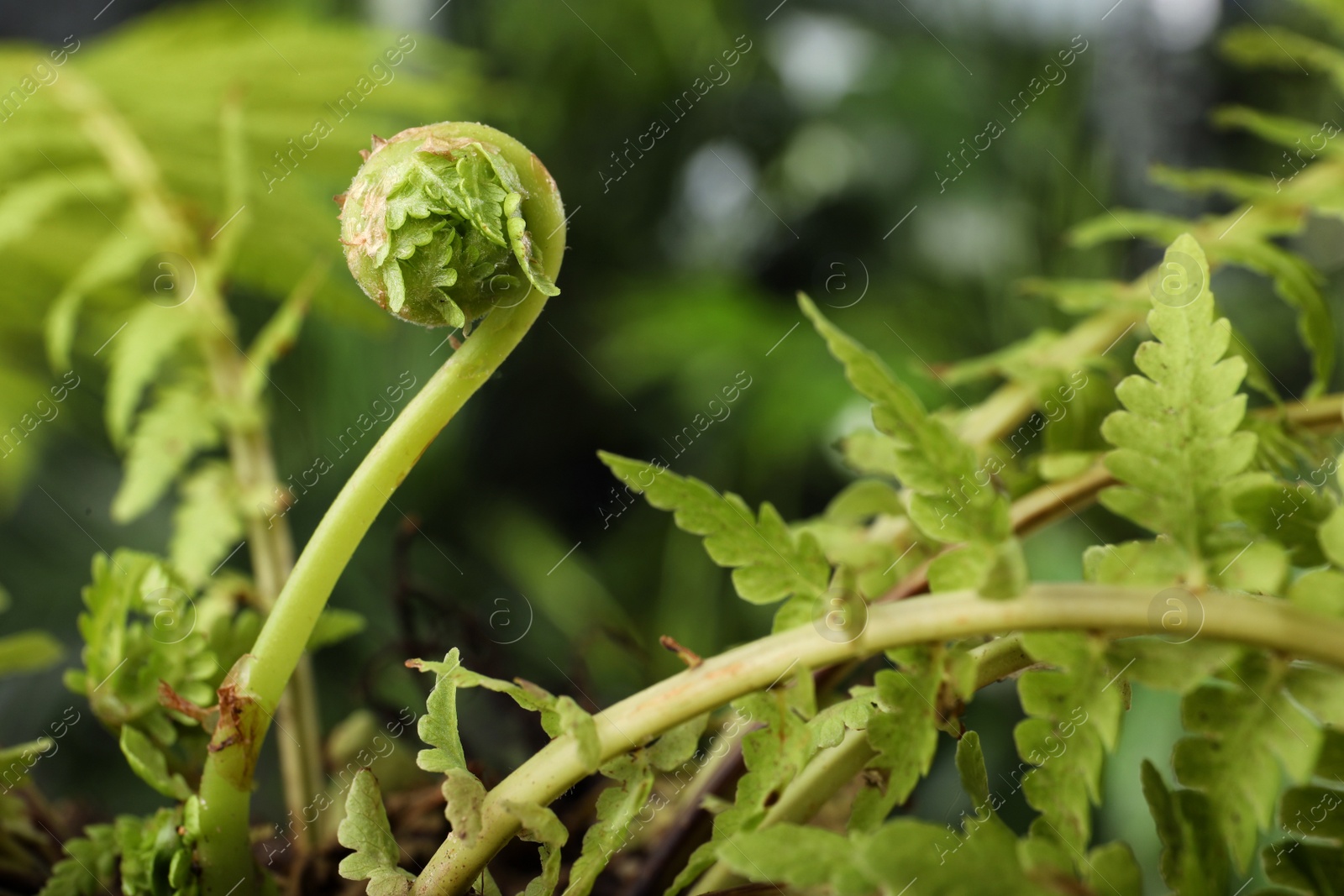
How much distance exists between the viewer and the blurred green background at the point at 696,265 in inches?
39.4

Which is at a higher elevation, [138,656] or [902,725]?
[138,656]

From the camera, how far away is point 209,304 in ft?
1.51

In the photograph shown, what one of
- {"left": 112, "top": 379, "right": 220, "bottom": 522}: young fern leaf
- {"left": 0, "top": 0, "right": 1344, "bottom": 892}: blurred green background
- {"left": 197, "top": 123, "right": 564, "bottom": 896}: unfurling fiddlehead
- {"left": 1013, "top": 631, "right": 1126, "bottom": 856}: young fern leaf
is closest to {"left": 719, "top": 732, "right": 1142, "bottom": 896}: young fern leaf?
{"left": 1013, "top": 631, "right": 1126, "bottom": 856}: young fern leaf

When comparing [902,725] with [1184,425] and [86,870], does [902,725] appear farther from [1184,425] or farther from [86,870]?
[86,870]

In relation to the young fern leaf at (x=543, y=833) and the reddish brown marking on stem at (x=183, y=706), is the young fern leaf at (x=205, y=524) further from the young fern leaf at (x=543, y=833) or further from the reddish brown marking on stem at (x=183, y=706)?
the young fern leaf at (x=543, y=833)

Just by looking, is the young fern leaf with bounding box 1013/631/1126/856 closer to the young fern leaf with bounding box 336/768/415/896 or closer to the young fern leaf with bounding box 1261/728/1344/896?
the young fern leaf with bounding box 1261/728/1344/896

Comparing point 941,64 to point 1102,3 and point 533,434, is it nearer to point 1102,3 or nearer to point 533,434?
point 1102,3

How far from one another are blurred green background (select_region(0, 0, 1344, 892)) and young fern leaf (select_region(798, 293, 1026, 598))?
67 centimetres

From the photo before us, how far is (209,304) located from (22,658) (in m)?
0.18

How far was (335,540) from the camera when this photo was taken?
9.2 inches

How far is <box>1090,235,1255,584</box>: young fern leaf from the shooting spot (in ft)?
0.69

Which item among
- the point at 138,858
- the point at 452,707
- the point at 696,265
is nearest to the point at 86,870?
the point at 138,858

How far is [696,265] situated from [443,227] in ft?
3.19

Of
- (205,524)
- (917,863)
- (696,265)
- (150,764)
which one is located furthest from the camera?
(696,265)
